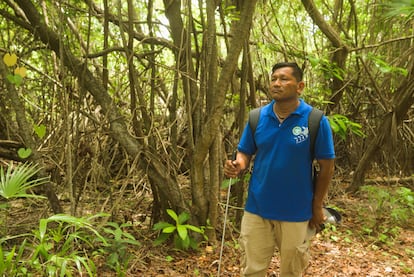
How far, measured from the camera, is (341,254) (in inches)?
148

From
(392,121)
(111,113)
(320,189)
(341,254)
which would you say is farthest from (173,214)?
(392,121)

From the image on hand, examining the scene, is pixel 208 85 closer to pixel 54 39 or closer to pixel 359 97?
pixel 54 39

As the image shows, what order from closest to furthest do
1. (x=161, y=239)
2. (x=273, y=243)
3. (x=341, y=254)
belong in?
(x=273, y=243)
(x=161, y=239)
(x=341, y=254)

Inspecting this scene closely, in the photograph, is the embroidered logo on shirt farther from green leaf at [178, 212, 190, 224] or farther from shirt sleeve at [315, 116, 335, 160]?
green leaf at [178, 212, 190, 224]

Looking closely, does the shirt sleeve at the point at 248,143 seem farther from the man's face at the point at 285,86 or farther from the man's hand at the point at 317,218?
the man's hand at the point at 317,218

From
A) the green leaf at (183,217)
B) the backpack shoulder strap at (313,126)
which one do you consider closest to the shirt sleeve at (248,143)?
the backpack shoulder strap at (313,126)

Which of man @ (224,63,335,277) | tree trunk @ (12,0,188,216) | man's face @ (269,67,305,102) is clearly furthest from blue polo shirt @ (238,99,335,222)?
tree trunk @ (12,0,188,216)

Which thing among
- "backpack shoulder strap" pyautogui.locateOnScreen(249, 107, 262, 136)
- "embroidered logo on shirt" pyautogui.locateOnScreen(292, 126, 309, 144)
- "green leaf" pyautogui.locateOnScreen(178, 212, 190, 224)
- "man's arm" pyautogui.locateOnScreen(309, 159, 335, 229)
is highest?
"backpack shoulder strap" pyautogui.locateOnScreen(249, 107, 262, 136)

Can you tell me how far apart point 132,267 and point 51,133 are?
1.76 metres

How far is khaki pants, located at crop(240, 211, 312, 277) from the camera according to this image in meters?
2.31

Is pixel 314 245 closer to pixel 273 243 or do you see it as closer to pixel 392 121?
pixel 273 243

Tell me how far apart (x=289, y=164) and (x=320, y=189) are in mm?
269

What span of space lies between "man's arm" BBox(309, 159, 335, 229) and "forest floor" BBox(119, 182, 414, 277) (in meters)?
1.11

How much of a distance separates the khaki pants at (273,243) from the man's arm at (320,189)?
0.27ft
